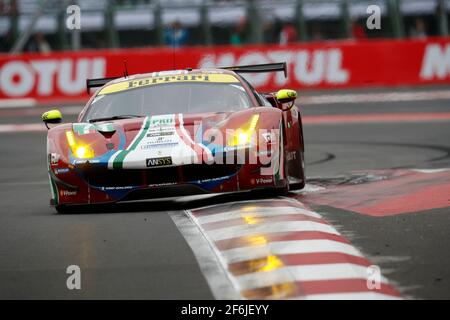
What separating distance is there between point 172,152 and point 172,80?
5.39 feet

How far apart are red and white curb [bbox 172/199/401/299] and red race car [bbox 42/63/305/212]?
0.26 meters

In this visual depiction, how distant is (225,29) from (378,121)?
337 inches

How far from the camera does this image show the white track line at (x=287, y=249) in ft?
23.4

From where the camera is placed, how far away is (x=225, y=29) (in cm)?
2836

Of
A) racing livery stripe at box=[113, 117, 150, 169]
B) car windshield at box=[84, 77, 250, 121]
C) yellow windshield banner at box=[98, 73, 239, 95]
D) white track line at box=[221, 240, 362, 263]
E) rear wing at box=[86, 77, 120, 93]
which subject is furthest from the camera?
rear wing at box=[86, 77, 120, 93]

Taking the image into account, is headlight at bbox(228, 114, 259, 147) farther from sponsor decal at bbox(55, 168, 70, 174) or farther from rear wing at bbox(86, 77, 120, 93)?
rear wing at bbox(86, 77, 120, 93)

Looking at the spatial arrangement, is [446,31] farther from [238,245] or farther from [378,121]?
[238,245]

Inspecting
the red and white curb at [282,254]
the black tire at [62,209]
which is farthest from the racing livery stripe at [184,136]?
the black tire at [62,209]

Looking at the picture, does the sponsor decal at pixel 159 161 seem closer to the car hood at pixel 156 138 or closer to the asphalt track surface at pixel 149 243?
the car hood at pixel 156 138

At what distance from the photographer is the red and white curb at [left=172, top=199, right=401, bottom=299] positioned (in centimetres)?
607

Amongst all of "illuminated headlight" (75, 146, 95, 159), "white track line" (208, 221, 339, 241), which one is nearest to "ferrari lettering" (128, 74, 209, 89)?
"illuminated headlight" (75, 146, 95, 159)

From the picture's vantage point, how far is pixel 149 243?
26.3ft

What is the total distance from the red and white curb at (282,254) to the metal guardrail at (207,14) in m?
18.9

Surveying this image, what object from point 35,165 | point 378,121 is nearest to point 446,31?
point 378,121
